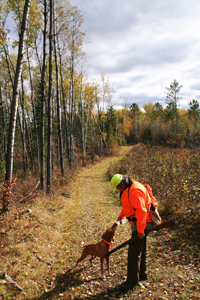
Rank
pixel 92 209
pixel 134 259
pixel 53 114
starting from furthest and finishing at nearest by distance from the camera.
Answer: pixel 53 114
pixel 92 209
pixel 134 259

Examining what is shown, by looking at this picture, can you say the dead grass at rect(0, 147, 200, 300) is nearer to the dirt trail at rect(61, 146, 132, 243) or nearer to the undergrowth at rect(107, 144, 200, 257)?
the dirt trail at rect(61, 146, 132, 243)

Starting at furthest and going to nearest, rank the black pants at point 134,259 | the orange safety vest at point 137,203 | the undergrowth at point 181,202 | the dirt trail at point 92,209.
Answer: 1. the dirt trail at point 92,209
2. the undergrowth at point 181,202
3. the black pants at point 134,259
4. the orange safety vest at point 137,203

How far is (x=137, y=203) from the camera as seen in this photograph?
3.14 metres

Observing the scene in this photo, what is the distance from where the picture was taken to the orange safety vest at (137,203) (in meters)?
3.14

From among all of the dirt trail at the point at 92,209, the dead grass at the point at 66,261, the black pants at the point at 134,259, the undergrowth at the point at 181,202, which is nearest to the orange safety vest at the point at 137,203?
the black pants at the point at 134,259

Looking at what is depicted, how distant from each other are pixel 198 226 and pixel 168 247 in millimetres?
1101

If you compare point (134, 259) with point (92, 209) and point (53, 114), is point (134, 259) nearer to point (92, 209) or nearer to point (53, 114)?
point (92, 209)

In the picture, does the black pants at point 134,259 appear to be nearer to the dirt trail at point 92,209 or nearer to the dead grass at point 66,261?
the dead grass at point 66,261

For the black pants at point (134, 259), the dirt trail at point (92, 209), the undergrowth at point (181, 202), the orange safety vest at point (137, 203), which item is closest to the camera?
the orange safety vest at point (137, 203)

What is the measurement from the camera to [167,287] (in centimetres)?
348

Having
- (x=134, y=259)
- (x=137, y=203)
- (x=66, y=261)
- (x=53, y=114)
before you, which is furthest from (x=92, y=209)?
(x=53, y=114)

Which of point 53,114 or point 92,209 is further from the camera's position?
point 53,114

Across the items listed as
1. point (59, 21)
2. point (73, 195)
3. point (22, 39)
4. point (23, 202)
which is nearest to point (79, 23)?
point (59, 21)

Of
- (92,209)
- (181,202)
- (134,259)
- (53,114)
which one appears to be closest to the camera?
(134,259)
